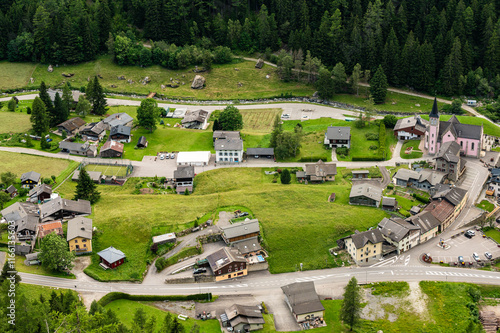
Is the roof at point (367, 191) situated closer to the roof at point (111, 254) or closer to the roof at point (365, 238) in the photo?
the roof at point (365, 238)

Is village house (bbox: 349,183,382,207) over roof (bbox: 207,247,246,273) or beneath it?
over

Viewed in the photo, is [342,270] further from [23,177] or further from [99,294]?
[23,177]

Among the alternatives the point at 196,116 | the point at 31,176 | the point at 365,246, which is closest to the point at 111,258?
the point at 31,176

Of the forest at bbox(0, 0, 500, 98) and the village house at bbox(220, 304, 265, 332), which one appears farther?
the forest at bbox(0, 0, 500, 98)

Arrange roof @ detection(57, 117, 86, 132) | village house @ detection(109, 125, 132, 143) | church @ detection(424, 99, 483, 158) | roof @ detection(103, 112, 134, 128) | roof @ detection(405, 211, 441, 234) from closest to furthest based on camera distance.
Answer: roof @ detection(405, 211, 441, 234) → church @ detection(424, 99, 483, 158) → village house @ detection(109, 125, 132, 143) → roof @ detection(57, 117, 86, 132) → roof @ detection(103, 112, 134, 128)

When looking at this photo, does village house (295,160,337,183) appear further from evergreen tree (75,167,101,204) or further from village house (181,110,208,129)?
evergreen tree (75,167,101,204)

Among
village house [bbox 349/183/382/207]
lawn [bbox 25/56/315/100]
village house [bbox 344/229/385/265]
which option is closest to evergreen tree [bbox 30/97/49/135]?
lawn [bbox 25/56/315/100]

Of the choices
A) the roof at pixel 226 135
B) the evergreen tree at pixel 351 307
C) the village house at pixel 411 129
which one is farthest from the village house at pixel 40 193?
the village house at pixel 411 129
